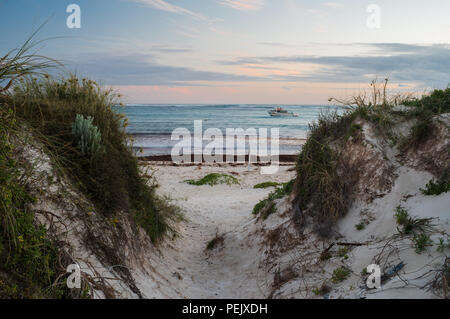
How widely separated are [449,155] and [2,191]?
23.6ft

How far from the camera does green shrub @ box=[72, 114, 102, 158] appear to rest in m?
6.39

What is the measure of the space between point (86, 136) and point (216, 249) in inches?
177

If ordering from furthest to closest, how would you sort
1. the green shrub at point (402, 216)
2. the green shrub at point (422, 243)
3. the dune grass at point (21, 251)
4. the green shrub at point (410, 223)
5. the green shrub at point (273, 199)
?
the green shrub at point (273, 199), the green shrub at point (402, 216), the green shrub at point (410, 223), the green shrub at point (422, 243), the dune grass at point (21, 251)

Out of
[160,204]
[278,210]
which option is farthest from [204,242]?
[278,210]

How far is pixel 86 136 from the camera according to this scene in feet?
21.0

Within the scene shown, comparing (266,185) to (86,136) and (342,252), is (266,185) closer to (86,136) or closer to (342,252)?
(342,252)

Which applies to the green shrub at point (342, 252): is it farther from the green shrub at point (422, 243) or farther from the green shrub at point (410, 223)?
the green shrub at point (422, 243)

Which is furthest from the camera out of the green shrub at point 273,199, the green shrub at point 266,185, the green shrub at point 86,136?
the green shrub at point 266,185

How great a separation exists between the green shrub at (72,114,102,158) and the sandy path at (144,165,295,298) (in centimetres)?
288

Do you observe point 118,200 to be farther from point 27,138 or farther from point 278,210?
point 278,210

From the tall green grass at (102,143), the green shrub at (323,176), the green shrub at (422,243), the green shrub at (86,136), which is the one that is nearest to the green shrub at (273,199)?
the green shrub at (323,176)

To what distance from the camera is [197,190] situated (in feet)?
51.0

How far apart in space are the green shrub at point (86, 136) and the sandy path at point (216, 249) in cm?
288

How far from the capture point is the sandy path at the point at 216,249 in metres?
7.05
